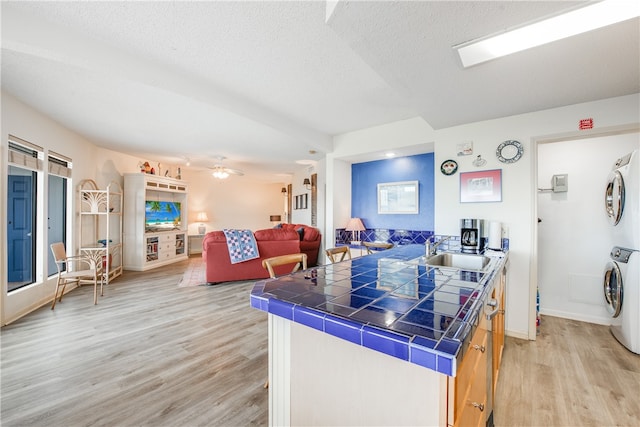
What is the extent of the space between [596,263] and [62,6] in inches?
204

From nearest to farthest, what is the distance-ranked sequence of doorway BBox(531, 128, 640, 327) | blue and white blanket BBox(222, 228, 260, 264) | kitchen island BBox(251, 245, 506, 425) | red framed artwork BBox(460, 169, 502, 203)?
1. kitchen island BBox(251, 245, 506, 425)
2. red framed artwork BBox(460, 169, 502, 203)
3. doorway BBox(531, 128, 640, 327)
4. blue and white blanket BBox(222, 228, 260, 264)

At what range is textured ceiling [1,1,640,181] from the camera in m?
1.39

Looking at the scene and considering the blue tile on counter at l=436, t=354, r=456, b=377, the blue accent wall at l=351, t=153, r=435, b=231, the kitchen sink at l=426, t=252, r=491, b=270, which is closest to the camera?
the blue tile on counter at l=436, t=354, r=456, b=377

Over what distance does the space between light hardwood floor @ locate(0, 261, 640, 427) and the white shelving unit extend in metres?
1.30

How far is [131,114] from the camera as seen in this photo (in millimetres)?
3225

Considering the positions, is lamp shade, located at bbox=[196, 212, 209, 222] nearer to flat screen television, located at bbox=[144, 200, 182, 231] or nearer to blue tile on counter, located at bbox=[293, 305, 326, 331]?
flat screen television, located at bbox=[144, 200, 182, 231]

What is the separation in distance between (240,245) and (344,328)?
3.71 meters

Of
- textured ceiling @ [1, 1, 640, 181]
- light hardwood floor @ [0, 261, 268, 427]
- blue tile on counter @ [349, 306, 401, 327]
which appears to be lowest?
light hardwood floor @ [0, 261, 268, 427]

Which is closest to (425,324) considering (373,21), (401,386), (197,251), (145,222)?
(401,386)

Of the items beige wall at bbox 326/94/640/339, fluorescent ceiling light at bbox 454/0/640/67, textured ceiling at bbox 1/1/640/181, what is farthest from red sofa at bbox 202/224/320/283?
fluorescent ceiling light at bbox 454/0/640/67

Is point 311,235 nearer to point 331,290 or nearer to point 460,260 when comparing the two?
point 460,260

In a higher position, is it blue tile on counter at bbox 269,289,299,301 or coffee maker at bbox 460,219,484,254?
coffee maker at bbox 460,219,484,254

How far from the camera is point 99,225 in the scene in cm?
462

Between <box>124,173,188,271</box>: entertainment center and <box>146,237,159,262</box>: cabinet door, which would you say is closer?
<box>124,173,188,271</box>: entertainment center
